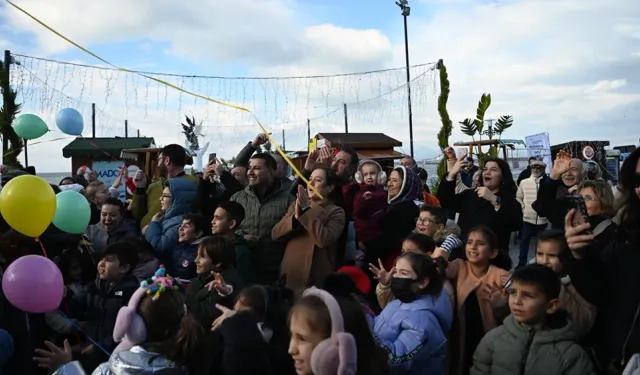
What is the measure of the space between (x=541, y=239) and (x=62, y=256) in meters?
3.55

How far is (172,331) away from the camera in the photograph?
2.61 m

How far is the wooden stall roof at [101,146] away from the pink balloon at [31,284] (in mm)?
17747

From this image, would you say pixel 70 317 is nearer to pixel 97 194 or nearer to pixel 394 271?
pixel 394 271

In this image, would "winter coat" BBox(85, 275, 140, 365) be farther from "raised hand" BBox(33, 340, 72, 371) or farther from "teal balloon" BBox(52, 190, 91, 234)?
"teal balloon" BBox(52, 190, 91, 234)

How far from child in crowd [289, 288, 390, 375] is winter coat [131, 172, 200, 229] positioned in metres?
3.63

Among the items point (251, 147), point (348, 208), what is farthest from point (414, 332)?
point (251, 147)

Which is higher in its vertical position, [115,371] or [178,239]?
[178,239]

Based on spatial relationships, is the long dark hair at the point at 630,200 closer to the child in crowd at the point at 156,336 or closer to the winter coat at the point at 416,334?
the winter coat at the point at 416,334

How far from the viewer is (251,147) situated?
6.11m

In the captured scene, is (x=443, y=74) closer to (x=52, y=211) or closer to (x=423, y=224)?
(x=423, y=224)

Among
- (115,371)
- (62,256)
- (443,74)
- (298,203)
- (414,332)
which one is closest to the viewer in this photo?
(115,371)

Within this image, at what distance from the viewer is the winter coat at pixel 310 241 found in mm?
4191

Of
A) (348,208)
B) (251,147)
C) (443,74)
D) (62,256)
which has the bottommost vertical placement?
(62,256)

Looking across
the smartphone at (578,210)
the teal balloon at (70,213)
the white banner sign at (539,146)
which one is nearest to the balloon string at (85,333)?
the teal balloon at (70,213)
